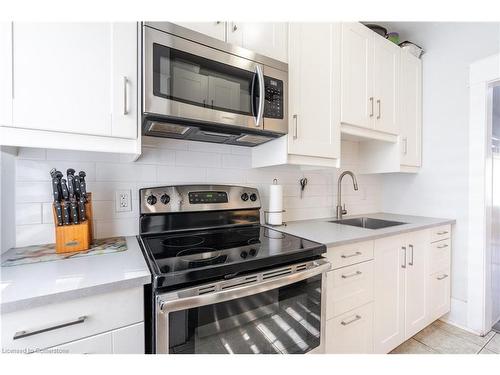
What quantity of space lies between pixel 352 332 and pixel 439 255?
3.75 ft

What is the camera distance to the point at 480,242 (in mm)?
1815

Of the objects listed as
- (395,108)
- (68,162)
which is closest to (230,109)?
(68,162)

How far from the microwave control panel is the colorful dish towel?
100cm

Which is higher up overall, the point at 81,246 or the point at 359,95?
the point at 359,95

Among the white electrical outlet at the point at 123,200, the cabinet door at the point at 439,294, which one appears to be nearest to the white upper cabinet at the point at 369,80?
the cabinet door at the point at 439,294

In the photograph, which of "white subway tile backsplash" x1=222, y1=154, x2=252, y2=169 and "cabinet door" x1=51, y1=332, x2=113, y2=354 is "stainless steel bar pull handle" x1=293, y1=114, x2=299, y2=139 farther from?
"cabinet door" x1=51, y1=332, x2=113, y2=354

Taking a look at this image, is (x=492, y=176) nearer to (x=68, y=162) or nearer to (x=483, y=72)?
(x=483, y=72)

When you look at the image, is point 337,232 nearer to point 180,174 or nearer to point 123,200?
point 180,174

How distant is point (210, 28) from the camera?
44.9 inches

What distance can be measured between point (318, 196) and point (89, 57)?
1739 mm

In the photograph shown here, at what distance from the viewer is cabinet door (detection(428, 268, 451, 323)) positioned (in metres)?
1.81

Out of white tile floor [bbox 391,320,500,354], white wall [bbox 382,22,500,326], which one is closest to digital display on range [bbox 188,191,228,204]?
white tile floor [bbox 391,320,500,354]

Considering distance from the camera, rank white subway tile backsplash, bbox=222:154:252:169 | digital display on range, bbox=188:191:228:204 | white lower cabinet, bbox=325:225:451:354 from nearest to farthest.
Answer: white lower cabinet, bbox=325:225:451:354, digital display on range, bbox=188:191:228:204, white subway tile backsplash, bbox=222:154:252:169

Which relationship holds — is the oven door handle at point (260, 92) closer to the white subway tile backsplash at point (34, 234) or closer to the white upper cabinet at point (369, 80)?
the white upper cabinet at point (369, 80)
